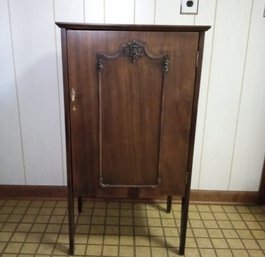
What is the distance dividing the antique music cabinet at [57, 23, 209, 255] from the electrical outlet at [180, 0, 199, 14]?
0.48 meters

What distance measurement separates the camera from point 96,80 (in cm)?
111

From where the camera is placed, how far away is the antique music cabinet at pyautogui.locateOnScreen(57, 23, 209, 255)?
3.51 feet

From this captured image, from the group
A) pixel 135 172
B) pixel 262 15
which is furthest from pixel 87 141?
pixel 262 15

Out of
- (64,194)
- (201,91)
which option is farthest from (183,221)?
(64,194)

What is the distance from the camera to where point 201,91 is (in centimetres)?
161

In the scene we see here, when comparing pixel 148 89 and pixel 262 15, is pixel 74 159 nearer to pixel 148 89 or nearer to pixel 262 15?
pixel 148 89

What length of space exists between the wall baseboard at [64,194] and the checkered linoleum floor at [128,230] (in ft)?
0.14

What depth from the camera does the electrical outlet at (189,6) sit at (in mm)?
1459

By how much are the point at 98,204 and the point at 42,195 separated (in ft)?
1.22

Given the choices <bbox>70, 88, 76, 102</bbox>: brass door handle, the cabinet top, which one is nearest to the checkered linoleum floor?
<bbox>70, 88, 76, 102</bbox>: brass door handle

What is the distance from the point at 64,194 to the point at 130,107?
940 millimetres

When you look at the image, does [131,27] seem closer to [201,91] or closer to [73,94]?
[73,94]

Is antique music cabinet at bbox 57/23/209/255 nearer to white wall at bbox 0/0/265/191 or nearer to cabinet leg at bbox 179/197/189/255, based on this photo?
cabinet leg at bbox 179/197/189/255

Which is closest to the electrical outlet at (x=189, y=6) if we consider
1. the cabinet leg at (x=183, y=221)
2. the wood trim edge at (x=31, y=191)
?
the cabinet leg at (x=183, y=221)
